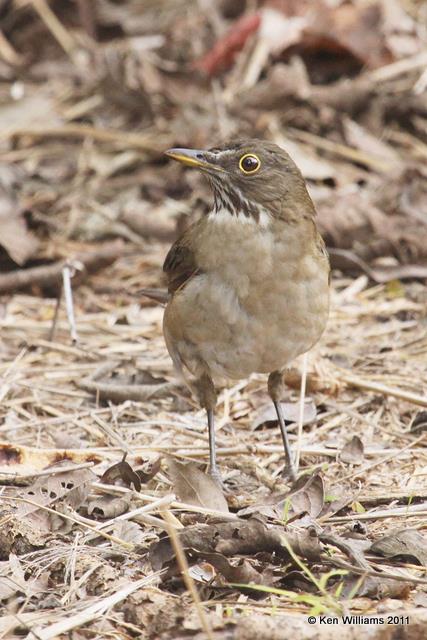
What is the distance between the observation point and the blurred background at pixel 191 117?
331 inches

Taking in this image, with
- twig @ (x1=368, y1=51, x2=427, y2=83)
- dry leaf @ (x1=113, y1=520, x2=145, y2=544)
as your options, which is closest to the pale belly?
dry leaf @ (x1=113, y1=520, x2=145, y2=544)

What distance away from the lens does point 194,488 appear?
16.5 feet

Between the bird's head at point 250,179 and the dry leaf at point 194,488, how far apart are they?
135 centimetres

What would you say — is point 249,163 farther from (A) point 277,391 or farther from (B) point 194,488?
(B) point 194,488

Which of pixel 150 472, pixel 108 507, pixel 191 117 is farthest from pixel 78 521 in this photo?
pixel 191 117

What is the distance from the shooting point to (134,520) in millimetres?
4895

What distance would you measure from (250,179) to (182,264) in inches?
23.6

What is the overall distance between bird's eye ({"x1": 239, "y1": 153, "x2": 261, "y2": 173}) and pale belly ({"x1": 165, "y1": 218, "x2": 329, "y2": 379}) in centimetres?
38

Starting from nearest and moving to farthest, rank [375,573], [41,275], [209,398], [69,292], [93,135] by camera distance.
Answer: [375,573]
[209,398]
[69,292]
[41,275]
[93,135]

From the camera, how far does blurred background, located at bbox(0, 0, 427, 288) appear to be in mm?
8398

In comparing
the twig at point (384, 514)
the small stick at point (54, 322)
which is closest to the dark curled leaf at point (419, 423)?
the twig at point (384, 514)

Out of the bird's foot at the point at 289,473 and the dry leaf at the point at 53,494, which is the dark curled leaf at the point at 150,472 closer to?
the dry leaf at the point at 53,494

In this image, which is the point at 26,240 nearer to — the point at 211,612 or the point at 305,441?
the point at 305,441

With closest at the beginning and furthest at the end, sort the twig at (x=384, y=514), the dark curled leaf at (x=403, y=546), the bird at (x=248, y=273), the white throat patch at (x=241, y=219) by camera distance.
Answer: the dark curled leaf at (x=403, y=546) → the twig at (x=384, y=514) → the bird at (x=248, y=273) → the white throat patch at (x=241, y=219)
